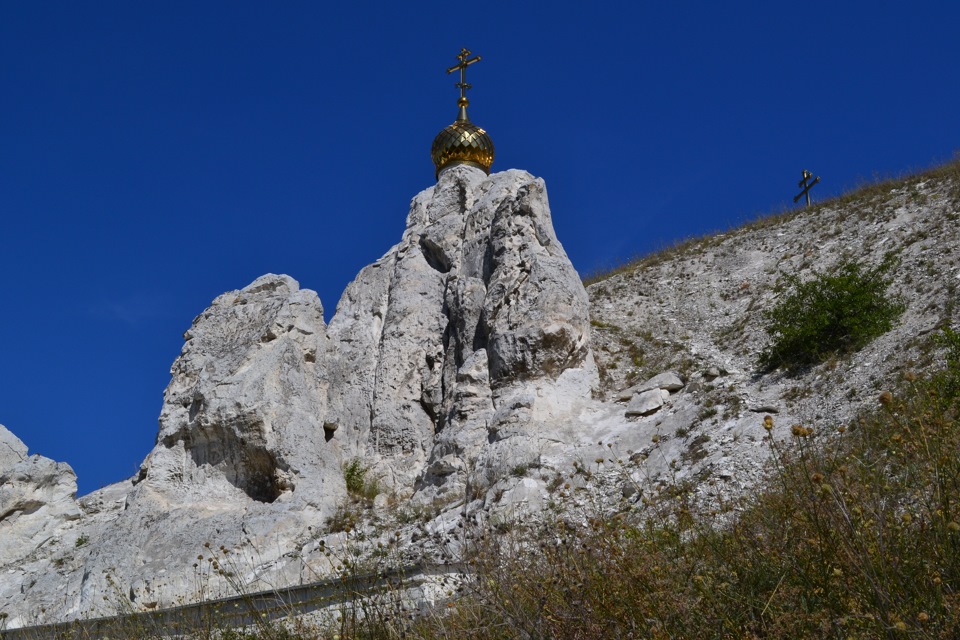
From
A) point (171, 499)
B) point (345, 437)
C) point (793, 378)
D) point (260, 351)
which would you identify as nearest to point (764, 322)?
point (793, 378)

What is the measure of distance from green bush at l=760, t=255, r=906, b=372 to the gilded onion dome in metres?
9.00

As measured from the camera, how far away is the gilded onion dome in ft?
69.1

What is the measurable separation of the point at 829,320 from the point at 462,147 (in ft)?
33.6

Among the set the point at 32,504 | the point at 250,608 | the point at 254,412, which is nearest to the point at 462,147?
the point at 254,412

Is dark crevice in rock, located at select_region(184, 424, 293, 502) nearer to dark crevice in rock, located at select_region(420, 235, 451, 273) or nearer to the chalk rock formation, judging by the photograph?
the chalk rock formation

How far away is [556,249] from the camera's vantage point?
15297mm

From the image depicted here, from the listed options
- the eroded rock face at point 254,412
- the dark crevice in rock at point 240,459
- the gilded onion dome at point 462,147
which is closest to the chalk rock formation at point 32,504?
the eroded rock face at point 254,412

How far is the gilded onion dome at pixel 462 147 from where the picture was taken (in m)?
21.0

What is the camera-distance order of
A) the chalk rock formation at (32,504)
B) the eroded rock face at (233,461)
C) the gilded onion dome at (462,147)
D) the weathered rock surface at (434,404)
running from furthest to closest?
the gilded onion dome at (462,147) → the chalk rock formation at (32,504) → the eroded rock face at (233,461) → the weathered rock surface at (434,404)

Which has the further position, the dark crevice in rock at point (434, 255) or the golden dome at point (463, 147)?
the golden dome at point (463, 147)

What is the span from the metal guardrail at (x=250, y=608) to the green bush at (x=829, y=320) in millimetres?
7298

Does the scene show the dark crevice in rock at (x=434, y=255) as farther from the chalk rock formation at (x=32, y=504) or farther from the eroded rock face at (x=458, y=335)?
the chalk rock formation at (x=32, y=504)

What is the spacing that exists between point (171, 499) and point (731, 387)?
7840mm

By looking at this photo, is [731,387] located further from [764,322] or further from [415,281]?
[415,281]
